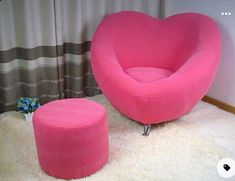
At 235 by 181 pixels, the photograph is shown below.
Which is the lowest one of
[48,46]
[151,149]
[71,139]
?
[151,149]

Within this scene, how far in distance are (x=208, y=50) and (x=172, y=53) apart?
0.48 meters

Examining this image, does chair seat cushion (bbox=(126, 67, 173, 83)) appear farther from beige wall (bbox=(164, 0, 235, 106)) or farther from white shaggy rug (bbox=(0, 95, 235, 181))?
beige wall (bbox=(164, 0, 235, 106))

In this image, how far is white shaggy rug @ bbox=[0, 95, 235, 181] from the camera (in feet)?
5.99

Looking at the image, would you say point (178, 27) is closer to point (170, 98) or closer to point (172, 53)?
point (172, 53)

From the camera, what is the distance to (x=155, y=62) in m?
2.75

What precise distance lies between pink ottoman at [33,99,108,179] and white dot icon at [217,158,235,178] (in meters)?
0.72

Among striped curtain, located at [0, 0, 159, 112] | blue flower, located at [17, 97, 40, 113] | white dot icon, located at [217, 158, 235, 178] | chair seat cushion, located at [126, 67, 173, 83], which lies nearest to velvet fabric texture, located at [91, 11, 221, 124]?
chair seat cushion, located at [126, 67, 173, 83]

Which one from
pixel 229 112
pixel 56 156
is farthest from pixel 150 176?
pixel 229 112

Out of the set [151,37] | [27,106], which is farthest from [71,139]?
[151,37]

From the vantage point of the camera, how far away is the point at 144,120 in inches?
83.7

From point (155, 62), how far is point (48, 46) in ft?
3.23

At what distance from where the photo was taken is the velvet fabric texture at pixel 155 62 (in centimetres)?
205

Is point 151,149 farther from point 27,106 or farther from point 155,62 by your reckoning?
point 27,106

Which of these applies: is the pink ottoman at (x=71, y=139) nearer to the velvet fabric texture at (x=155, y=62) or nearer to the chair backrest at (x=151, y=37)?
the velvet fabric texture at (x=155, y=62)
